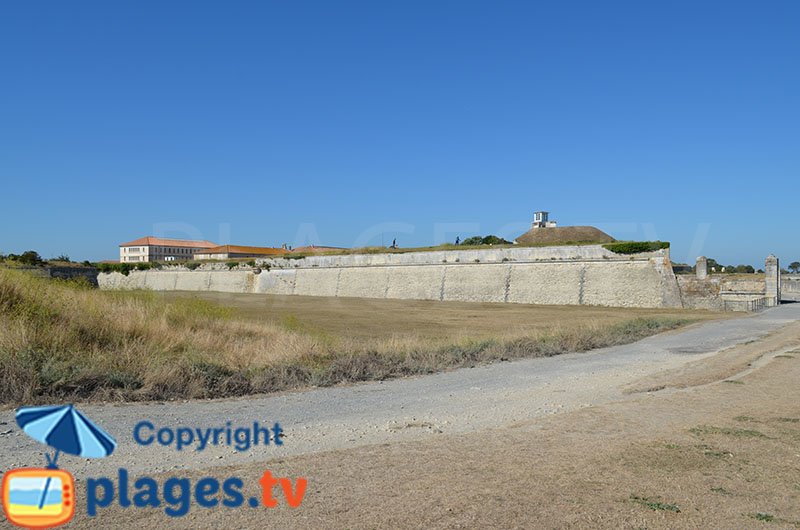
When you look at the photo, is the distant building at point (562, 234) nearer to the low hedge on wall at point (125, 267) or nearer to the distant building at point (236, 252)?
the distant building at point (236, 252)

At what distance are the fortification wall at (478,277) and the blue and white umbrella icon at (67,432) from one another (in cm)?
2584

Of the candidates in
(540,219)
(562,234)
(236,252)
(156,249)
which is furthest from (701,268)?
(156,249)

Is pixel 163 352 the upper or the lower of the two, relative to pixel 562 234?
lower

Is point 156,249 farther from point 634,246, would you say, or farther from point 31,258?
point 634,246

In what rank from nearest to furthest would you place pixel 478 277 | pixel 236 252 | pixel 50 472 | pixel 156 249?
pixel 50 472 → pixel 478 277 → pixel 236 252 → pixel 156 249

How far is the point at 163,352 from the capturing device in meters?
10.2

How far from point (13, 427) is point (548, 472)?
5282 millimetres

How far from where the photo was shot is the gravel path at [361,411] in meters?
5.09

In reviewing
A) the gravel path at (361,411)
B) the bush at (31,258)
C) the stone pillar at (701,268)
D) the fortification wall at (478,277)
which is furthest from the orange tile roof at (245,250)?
the gravel path at (361,411)

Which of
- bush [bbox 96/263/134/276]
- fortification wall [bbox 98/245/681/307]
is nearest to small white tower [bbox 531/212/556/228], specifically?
fortification wall [bbox 98/245/681/307]

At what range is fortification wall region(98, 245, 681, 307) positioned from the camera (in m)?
35.5

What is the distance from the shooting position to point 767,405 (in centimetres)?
757

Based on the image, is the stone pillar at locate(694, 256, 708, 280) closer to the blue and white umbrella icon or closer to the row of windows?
the blue and white umbrella icon

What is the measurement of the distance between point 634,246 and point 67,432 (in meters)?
37.5
